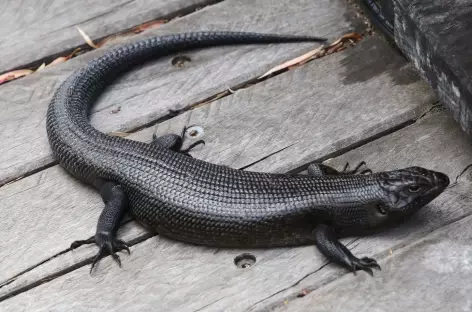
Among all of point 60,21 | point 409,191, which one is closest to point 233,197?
point 409,191

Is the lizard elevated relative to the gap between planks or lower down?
lower down

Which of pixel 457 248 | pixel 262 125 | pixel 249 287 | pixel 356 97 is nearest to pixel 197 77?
pixel 262 125

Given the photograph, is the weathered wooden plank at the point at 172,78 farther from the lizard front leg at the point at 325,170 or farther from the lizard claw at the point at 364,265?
the lizard claw at the point at 364,265

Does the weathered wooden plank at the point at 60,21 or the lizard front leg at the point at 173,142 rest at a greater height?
the weathered wooden plank at the point at 60,21

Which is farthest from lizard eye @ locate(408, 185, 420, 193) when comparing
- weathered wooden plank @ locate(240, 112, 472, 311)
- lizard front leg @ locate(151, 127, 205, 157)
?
lizard front leg @ locate(151, 127, 205, 157)

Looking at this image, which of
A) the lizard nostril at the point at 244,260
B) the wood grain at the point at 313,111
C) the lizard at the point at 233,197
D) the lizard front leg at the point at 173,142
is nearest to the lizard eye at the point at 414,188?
the lizard at the point at 233,197

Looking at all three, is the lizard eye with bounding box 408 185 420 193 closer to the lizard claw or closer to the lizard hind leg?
the lizard claw
